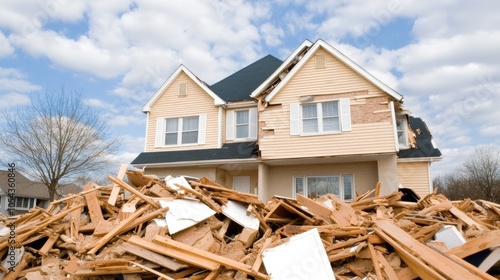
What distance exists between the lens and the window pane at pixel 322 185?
14.5 m

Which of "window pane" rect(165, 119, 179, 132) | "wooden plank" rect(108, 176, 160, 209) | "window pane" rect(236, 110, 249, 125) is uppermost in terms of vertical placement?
"window pane" rect(236, 110, 249, 125)

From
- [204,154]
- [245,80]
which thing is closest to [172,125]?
[204,154]

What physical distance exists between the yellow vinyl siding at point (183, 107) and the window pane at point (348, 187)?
20.9ft

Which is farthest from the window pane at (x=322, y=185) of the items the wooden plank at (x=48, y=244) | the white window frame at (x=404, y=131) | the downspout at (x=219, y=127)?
the wooden plank at (x=48, y=244)

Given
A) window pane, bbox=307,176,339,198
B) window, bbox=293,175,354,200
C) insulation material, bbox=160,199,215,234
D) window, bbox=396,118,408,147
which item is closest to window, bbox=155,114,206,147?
window, bbox=293,175,354,200

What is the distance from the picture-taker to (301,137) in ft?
46.1

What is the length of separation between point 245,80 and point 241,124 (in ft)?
11.2

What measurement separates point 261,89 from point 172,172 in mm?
5738

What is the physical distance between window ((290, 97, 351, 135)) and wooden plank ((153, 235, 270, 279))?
10.1m

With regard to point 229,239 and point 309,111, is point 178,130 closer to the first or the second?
point 309,111

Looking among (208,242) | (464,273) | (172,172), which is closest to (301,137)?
(172,172)

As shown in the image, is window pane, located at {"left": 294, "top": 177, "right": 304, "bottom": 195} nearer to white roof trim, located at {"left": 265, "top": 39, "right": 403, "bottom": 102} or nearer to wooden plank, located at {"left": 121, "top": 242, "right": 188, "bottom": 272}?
white roof trim, located at {"left": 265, "top": 39, "right": 403, "bottom": 102}

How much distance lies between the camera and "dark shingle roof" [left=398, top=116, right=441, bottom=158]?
1452 cm

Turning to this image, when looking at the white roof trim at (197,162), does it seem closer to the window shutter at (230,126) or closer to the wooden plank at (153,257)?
the window shutter at (230,126)
